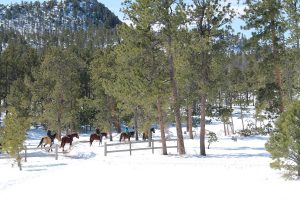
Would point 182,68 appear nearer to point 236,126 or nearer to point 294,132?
point 294,132

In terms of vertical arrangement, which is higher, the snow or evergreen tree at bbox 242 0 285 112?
evergreen tree at bbox 242 0 285 112

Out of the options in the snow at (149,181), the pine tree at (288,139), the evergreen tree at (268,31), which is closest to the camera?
the snow at (149,181)

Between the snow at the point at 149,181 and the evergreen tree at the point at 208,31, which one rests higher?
the evergreen tree at the point at 208,31

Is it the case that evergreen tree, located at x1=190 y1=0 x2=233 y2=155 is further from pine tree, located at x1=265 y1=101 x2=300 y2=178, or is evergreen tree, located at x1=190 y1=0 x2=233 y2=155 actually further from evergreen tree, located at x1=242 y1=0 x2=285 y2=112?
pine tree, located at x1=265 y1=101 x2=300 y2=178

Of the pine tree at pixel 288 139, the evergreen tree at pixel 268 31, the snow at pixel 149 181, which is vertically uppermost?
the evergreen tree at pixel 268 31

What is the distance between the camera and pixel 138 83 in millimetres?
26453

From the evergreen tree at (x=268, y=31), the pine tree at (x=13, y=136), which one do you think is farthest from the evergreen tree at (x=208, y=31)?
the pine tree at (x=13, y=136)

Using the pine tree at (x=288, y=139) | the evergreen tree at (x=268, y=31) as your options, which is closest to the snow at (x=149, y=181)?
the pine tree at (x=288, y=139)

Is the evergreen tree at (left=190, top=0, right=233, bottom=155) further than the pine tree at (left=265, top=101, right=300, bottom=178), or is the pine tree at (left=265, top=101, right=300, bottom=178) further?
the evergreen tree at (left=190, top=0, right=233, bottom=155)

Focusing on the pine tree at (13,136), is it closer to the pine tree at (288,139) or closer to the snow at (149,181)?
the snow at (149,181)

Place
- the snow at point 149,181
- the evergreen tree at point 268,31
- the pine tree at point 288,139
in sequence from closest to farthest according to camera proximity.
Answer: the snow at point 149,181
the pine tree at point 288,139
the evergreen tree at point 268,31

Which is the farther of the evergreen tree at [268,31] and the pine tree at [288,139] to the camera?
the evergreen tree at [268,31]

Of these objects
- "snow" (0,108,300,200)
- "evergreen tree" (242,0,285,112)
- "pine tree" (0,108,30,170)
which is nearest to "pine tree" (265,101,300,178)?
"snow" (0,108,300,200)

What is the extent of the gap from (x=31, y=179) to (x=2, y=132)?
253 inches
